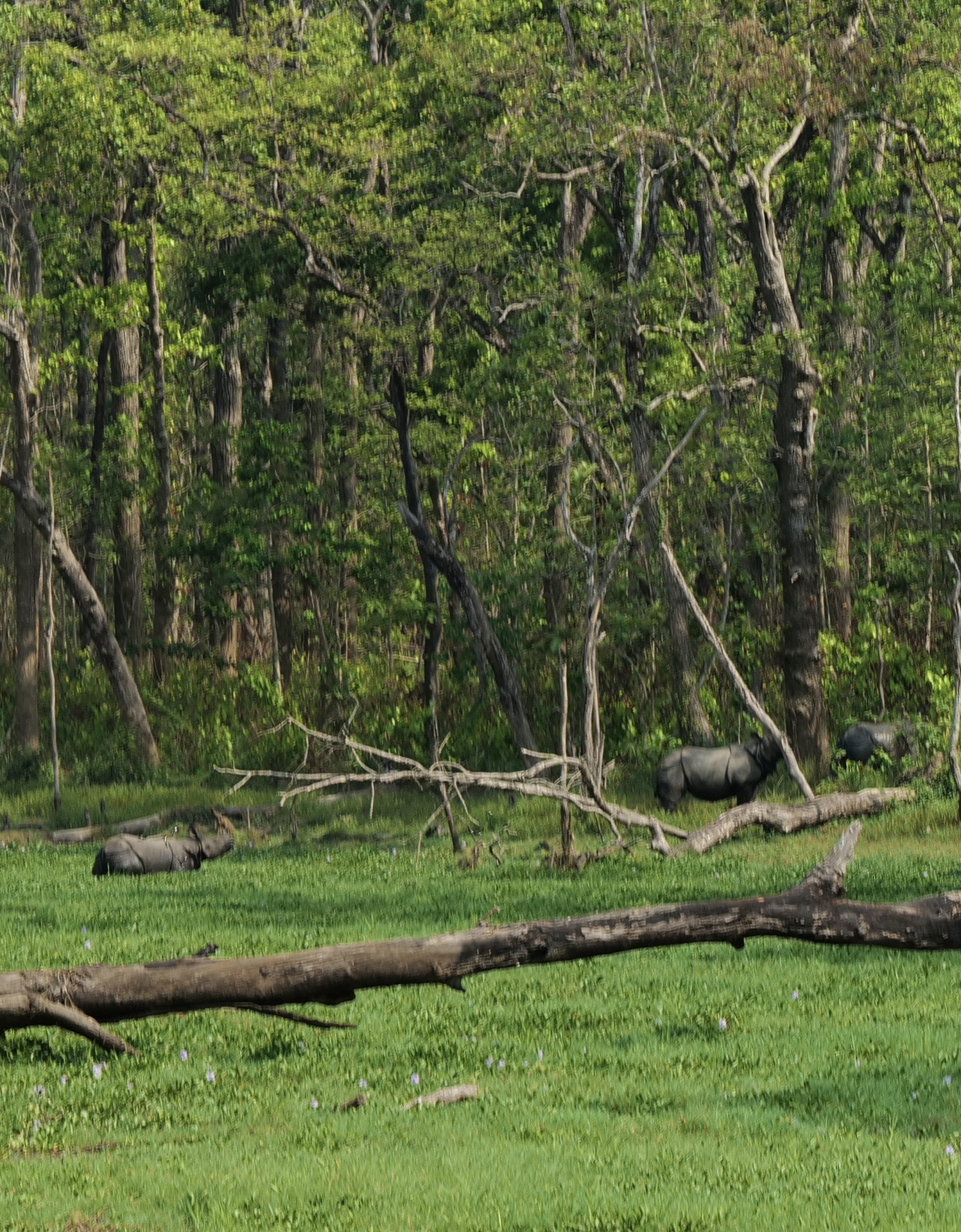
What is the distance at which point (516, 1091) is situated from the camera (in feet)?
29.7

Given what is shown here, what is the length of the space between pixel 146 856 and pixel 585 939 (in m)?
13.3

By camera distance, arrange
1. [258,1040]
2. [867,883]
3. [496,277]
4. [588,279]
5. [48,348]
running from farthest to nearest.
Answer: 1. [48,348]
2. [496,277]
3. [588,279]
4. [867,883]
5. [258,1040]

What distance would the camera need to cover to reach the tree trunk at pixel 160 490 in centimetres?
3194

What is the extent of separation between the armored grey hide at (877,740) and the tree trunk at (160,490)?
15266mm

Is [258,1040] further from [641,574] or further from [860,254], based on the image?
[860,254]

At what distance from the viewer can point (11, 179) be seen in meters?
29.7

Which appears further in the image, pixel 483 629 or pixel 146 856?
pixel 483 629

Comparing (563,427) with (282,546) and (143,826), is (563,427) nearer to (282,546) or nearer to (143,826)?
(282,546)

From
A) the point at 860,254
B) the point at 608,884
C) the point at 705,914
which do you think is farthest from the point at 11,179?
the point at 705,914

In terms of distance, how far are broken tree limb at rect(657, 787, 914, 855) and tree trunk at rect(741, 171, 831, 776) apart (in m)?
2.66

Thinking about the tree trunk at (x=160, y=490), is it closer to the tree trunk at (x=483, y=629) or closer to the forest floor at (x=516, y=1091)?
the tree trunk at (x=483, y=629)

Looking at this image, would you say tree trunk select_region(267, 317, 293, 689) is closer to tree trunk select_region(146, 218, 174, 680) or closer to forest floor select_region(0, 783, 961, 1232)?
tree trunk select_region(146, 218, 174, 680)

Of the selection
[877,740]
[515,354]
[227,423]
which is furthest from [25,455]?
[877,740]

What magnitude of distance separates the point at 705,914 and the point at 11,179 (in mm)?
25664
